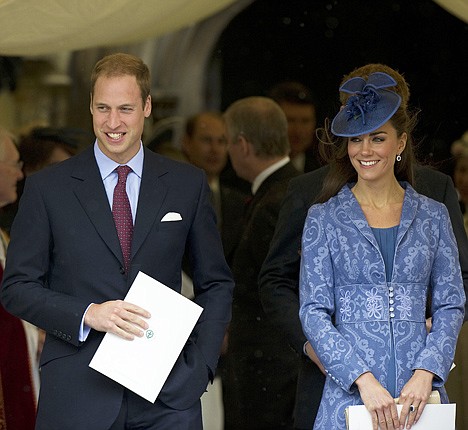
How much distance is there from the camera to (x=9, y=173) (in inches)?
229

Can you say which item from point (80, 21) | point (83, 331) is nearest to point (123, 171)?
point (83, 331)

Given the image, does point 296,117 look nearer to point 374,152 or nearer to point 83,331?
point 374,152

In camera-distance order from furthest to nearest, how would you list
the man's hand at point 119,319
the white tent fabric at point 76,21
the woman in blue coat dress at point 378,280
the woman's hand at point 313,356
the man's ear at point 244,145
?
the man's ear at point 244,145 < the white tent fabric at point 76,21 < the woman's hand at point 313,356 < the woman in blue coat dress at point 378,280 < the man's hand at point 119,319

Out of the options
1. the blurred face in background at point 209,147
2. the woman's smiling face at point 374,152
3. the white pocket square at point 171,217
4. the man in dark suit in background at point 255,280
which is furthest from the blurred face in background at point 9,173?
the woman's smiling face at point 374,152

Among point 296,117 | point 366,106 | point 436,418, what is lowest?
point 436,418

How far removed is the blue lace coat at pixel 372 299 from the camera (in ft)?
12.5

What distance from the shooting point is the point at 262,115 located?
604cm

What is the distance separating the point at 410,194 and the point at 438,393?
26.2 inches

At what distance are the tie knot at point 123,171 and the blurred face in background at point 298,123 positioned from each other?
2.80 m

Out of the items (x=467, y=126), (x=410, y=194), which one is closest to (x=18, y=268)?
(x=410, y=194)

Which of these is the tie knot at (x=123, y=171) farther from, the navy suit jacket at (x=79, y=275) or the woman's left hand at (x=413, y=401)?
the woman's left hand at (x=413, y=401)

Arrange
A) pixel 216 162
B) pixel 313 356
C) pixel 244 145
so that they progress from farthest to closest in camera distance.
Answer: pixel 216 162 → pixel 244 145 → pixel 313 356

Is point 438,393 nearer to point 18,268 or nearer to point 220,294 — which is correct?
point 220,294

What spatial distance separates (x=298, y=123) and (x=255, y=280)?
3.80ft
